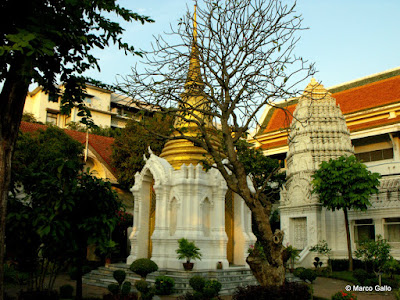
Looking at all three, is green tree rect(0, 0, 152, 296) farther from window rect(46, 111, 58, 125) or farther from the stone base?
window rect(46, 111, 58, 125)

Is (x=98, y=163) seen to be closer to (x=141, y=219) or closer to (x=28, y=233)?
(x=141, y=219)

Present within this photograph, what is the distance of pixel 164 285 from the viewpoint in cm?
1152

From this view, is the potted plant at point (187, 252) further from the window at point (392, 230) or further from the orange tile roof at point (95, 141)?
the orange tile roof at point (95, 141)

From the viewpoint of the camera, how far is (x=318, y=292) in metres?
13.2

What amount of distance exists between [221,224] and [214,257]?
4.08 feet

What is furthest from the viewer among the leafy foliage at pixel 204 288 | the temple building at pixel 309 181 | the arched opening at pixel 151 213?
the temple building at pixel 309 181

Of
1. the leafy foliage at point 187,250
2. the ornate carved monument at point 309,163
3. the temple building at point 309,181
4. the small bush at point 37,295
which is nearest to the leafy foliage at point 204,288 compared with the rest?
the leafy foliage at point 187,250

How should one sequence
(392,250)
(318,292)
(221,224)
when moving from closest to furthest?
(318,292), (221,224), (392,250)

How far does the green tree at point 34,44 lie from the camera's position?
623 centimetres

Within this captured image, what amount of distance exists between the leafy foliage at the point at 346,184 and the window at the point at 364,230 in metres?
2.67

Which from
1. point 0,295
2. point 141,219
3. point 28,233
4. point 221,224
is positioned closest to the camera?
point 0,295

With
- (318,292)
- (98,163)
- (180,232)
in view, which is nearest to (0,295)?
(180,232)

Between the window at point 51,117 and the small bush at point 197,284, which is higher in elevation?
the window at point 51,117

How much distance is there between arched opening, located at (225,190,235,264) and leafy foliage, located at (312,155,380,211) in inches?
197
